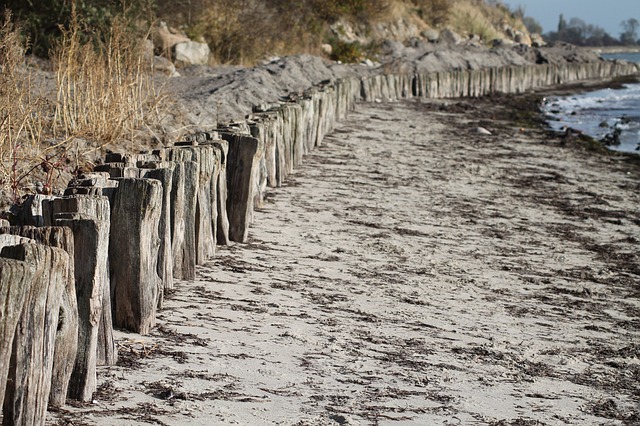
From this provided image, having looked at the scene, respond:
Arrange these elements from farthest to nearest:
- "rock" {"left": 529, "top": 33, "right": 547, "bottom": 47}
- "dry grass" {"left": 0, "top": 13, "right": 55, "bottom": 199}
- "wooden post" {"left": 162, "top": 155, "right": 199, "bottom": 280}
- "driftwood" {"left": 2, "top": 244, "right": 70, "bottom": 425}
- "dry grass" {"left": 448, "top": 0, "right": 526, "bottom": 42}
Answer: "rock" {"left": 529, "top": 33, "right": 547, "bottom": 47}, "dry grass" {"left": 448, "top": 0, "right": 526, "bottom": 42}, "dry grass" {"left": 0, "top": 13, "right": 55, "bottom": 199}, "wooden post" {"left": 162, "top": 155, "right": 199, "bottom": 280}, "driftwood" {"left": 2, "top": 244, "right": 70, "bottom": 425}

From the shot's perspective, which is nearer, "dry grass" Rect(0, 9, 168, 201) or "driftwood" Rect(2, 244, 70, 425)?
"driftwood" Rect(2, 244, 70, 425)

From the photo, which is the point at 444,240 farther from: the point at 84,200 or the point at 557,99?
the point at 557,99

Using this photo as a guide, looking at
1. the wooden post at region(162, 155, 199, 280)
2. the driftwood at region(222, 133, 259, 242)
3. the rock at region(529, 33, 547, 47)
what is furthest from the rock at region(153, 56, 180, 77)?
the rock at region(529, 33, 547, 47)

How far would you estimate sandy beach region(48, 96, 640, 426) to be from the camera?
4305mm

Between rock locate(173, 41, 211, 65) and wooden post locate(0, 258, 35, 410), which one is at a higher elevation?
rock locate(173, 41, 211, 65)

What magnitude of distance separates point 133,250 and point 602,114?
911 inches

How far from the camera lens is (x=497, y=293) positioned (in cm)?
658

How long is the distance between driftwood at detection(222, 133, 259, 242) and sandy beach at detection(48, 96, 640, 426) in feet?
1.02

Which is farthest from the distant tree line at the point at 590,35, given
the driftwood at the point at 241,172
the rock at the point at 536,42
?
the driftwood at the point at 241,172

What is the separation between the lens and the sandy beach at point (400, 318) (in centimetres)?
430

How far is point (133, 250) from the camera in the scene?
4734 millimetres

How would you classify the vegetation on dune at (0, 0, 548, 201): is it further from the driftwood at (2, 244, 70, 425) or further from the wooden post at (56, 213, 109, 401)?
the driftwood at (2, 244, 70, 425)

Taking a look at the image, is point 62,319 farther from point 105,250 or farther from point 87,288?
point 105,250

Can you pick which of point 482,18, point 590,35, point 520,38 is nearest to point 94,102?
point 482,18
